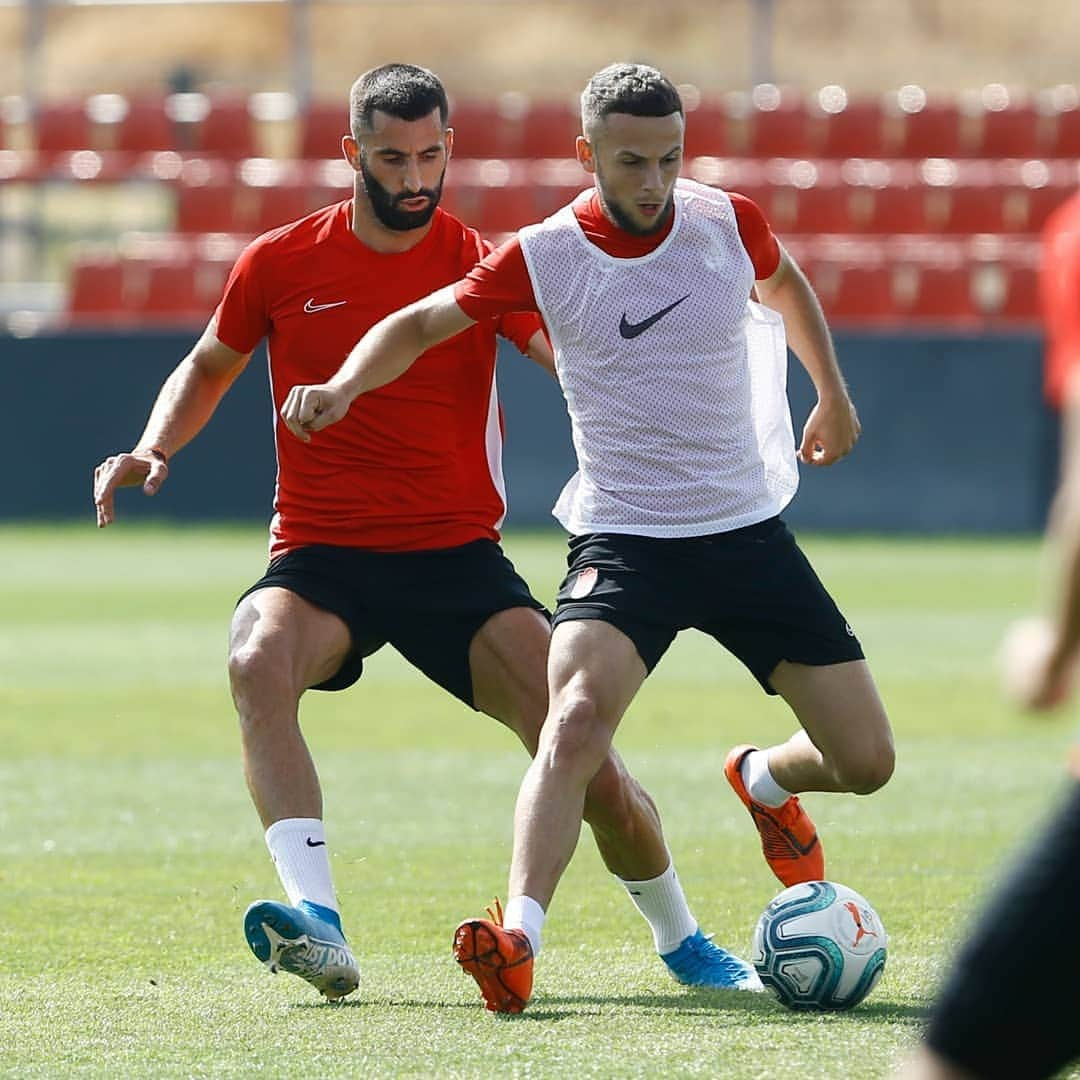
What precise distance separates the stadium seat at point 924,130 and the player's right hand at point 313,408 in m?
20.8

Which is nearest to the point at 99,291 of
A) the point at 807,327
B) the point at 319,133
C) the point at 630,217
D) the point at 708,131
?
the point at 319,133

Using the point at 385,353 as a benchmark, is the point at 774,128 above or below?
below

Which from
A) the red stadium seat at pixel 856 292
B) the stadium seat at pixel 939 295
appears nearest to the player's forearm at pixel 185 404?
the red stadium seat at pixel 856 292

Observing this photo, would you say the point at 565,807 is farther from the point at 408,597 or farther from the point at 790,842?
the point at 790,842

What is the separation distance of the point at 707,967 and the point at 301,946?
110 cm

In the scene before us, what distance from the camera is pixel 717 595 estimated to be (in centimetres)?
558

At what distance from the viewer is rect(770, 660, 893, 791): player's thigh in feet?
18.4

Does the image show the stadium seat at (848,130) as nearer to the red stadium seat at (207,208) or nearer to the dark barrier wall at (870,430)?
the dark barrier wall at (870,430)

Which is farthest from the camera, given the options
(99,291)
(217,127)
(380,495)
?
(217,127)

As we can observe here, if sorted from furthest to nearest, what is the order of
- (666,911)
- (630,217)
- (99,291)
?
(99,291)
(666,911)
(630,217)

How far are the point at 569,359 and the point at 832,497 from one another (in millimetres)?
15086

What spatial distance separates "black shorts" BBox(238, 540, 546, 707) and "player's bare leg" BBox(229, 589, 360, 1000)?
0.06m

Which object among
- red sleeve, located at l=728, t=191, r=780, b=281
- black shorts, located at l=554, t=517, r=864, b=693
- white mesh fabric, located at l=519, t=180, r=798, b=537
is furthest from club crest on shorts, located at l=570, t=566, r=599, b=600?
red sleeve, located at l=728, t=191, r=780, b=281

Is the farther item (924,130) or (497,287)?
(924,130)
